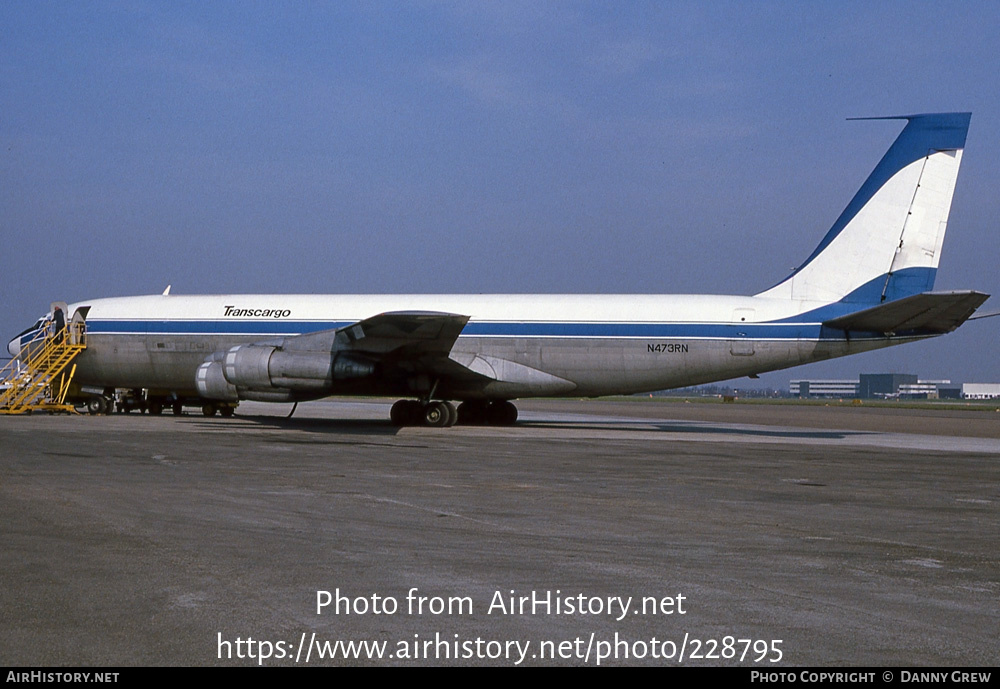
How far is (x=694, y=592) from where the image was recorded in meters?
6.53

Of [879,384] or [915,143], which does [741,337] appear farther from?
[879,384]

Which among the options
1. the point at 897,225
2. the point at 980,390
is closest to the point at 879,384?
the point at 980,390

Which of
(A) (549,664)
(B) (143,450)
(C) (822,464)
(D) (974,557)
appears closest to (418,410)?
(B) (143,450)

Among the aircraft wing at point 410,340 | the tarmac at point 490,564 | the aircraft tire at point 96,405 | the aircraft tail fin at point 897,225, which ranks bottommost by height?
the aircraft tire at point 96,405


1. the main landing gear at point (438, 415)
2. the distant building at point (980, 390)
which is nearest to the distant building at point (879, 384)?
the distant building at point (980, 390)

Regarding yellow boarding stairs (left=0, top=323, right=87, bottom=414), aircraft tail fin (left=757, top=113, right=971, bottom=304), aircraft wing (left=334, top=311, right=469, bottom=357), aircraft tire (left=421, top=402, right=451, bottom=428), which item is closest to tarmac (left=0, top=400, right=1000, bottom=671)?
aircraft wing (left=334, top=311, right=469, bottom=357)

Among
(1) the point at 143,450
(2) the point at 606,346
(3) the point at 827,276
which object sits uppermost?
(3) the point at 827,276

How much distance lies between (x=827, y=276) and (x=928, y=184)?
11.2 feet

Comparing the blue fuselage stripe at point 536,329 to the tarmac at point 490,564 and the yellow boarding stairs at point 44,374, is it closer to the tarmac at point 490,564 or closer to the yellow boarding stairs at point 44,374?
the yellow boarding stairs at point 44,374

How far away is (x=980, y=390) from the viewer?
18488 cm

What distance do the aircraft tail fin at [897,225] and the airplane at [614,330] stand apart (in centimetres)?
3

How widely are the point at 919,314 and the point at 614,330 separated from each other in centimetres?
787

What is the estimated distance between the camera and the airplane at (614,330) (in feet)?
83.7
